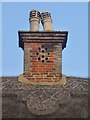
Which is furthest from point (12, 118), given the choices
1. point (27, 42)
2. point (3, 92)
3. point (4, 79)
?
point (27, 42)

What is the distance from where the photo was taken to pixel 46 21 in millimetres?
11812

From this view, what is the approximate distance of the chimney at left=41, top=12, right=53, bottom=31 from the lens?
449 inches

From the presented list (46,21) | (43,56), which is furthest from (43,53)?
(46,21)

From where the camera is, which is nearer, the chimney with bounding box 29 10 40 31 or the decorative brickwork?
the decorative brickwork

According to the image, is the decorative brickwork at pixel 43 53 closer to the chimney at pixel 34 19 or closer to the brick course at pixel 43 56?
the brick course at pixel 43 56

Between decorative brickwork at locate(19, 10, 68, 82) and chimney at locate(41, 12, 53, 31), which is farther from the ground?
chimney at locate(41, 12, 53, 31)

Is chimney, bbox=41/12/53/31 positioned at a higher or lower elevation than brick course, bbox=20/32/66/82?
higher

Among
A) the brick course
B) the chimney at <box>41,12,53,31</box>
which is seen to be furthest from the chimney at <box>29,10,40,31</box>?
the brick course

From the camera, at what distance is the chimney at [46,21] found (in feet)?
37.4

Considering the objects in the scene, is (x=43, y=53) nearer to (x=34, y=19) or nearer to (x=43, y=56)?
(x=43, y=56)

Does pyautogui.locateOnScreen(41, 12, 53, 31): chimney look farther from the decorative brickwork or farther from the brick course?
the brick course

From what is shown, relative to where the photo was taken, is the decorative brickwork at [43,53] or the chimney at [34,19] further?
the chimney at [34,19]

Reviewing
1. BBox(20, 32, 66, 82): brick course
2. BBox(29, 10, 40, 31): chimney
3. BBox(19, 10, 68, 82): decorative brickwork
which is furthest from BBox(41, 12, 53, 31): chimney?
BBox(20, 32, 66, 82): brick course

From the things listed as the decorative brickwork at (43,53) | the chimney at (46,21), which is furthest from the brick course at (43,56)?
the chimney at (46,21)
